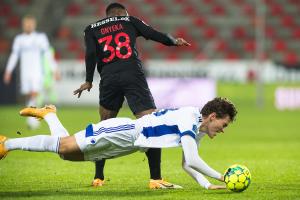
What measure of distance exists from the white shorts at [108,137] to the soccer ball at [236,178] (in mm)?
900

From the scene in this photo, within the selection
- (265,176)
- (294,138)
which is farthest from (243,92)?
(265,176)

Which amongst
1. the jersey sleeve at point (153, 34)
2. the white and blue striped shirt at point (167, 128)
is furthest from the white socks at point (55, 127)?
the jersey sleeve at point (153, 34)

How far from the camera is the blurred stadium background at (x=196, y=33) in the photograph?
85.5 feet

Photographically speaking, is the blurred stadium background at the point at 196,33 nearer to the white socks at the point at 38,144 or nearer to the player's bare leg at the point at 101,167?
the player's bare leg at the point at 101,167

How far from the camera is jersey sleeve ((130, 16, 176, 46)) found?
8383 mm

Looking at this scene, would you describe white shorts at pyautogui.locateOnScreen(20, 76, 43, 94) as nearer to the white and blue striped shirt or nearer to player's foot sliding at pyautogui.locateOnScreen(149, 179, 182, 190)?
player's foot sliding at pyautogui.locateOnScreen(149, 179, 182, 190)

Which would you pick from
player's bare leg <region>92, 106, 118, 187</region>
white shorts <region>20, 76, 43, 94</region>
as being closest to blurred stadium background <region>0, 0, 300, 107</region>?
white shorts <region>20, 76, 43, 94</region>

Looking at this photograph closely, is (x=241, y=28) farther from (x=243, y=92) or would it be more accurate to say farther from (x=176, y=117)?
(x=176, y=117)

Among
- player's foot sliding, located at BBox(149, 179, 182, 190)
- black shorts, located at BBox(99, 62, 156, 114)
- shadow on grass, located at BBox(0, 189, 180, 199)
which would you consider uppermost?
black shorts, located at BBox(99, 62, 156, 114)

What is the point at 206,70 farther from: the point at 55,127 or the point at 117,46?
the point at 55,127

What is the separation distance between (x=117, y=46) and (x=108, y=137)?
133 centimetres

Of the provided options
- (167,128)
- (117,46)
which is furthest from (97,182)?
(117,46)

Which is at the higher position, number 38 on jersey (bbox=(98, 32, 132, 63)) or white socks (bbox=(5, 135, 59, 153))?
number 38 on jersey (bbox=(98, 32, 132, 63))

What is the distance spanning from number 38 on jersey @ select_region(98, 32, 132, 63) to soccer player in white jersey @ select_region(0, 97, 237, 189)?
1.08m
